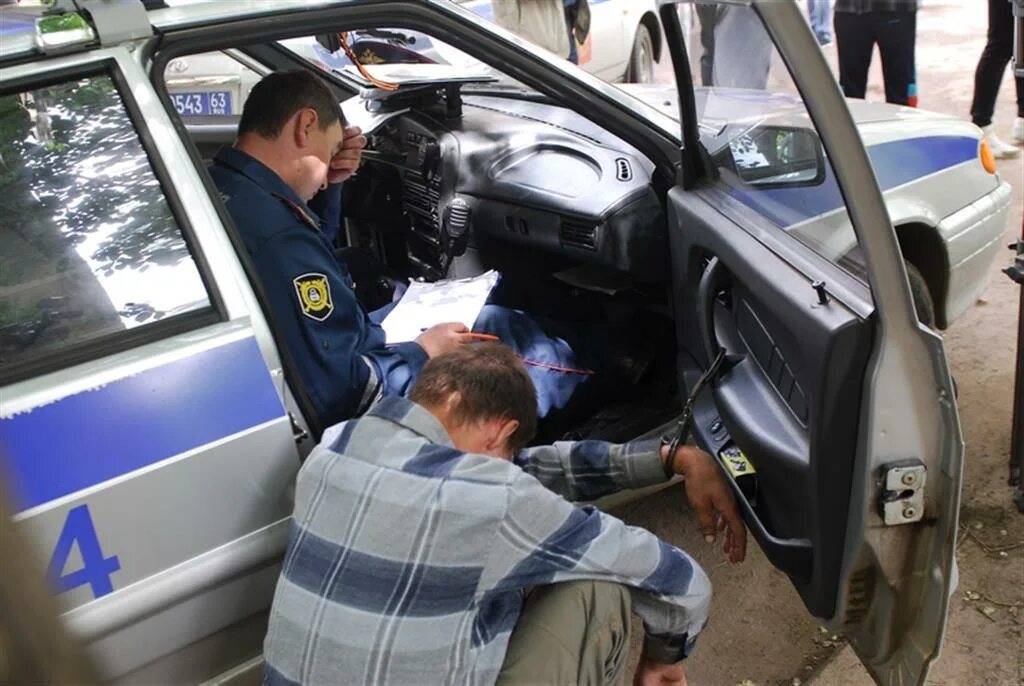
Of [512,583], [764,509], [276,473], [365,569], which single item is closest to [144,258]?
[276,473]

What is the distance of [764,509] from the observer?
1.89 metres

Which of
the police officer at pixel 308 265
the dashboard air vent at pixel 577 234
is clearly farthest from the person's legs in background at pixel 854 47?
the police officer at pixel 308 265

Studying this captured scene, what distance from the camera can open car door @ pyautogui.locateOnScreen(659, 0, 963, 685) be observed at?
147 centimetres

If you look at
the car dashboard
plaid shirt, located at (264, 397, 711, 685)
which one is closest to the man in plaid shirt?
plaid shirt, located at (264, 397, 711, 685)

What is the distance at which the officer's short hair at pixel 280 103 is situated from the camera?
6.95 feet

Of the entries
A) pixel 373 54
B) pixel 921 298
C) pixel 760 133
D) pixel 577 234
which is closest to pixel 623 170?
pixel 577 234

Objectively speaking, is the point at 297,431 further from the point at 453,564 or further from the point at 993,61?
the point at 993,61

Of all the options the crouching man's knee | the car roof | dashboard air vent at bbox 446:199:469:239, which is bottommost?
the crouching man's knee

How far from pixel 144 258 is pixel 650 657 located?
1.15 meters

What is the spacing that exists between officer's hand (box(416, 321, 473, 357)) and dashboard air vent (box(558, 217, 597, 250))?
487mm

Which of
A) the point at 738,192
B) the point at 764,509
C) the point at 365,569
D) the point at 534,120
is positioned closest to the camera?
the point at 365,569

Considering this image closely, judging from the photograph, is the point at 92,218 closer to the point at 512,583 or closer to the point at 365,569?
the point at 365,569

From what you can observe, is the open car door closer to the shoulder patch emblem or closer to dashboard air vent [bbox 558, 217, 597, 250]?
dashboard air vent [bbox 558, 217, 597, 250]

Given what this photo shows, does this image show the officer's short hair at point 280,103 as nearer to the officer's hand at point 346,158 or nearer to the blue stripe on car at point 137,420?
the officer's hand at point 346,158
